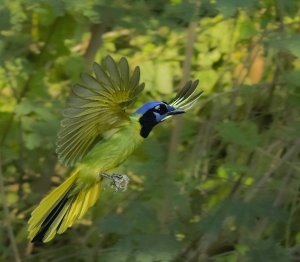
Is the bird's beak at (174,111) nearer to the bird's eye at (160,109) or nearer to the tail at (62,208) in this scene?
the bird's eye at (160,109)

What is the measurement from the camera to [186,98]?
4.82ft

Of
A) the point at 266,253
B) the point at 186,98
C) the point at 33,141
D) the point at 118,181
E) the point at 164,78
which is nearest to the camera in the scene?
the point at 118,181

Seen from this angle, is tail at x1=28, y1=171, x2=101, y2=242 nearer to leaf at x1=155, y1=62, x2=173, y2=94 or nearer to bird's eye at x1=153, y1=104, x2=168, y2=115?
bird's eye at x1=153, y1=104, x2=168, y2=115

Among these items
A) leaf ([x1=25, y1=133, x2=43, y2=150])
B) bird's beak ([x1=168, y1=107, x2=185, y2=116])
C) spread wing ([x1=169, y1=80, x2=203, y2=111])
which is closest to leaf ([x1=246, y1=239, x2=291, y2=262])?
leaf ([x1=25, y1=133, x2=43, y2=150])

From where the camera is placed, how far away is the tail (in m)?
1.47

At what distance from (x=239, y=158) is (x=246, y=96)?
0.76 feet

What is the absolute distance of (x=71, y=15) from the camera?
2.99m

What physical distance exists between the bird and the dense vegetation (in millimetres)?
884

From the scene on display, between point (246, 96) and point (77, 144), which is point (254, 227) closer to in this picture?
point (246, 96)

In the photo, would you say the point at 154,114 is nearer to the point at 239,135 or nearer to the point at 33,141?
the point at 239,135

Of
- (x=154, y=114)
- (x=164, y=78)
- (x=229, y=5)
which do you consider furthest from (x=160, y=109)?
(x=164, y=78)

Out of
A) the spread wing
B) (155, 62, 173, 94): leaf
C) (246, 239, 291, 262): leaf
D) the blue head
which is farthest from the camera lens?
(155, 62, 173, 94): leaf

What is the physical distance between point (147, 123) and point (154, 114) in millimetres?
20

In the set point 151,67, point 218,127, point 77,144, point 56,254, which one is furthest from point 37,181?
point 77,144
